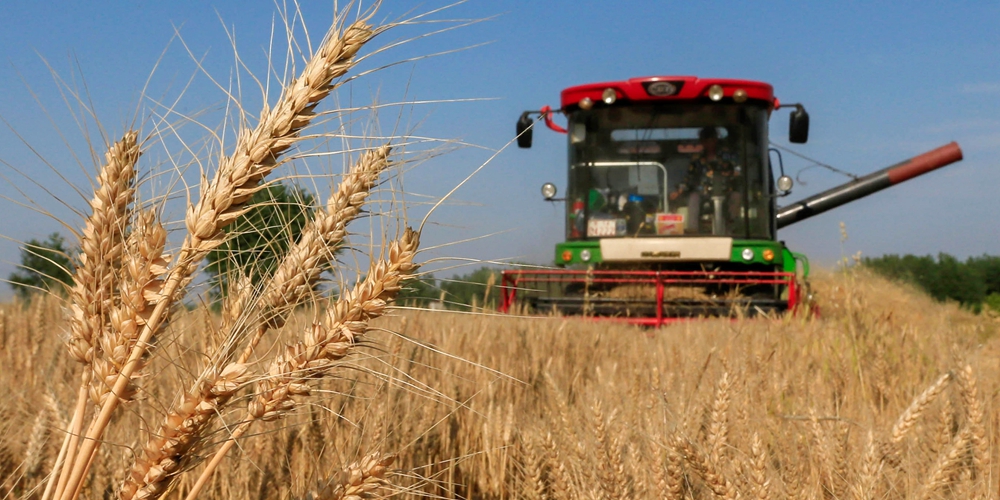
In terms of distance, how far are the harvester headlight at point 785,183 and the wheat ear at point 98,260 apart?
29.6ft

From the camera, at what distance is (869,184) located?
13.2m

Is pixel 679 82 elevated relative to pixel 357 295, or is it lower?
elevated

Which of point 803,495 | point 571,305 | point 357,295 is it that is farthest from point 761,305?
point 357,295

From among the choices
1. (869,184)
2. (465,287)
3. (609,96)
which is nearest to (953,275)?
(869,184)

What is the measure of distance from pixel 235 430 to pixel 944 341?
3.82m

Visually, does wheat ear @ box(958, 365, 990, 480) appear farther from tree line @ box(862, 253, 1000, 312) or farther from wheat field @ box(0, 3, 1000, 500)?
tree line @ box(862, 253, 1000, 312)

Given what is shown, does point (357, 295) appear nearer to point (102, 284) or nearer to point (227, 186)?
point (227, 186)

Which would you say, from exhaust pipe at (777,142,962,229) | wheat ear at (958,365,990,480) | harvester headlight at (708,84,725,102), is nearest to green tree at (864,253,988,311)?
exhaust pipe at (777,142,962,229)

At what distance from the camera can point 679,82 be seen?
913 centimetres

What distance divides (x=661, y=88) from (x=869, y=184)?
5743 millimetres

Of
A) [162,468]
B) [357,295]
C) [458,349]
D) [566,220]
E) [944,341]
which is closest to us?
[162,468]

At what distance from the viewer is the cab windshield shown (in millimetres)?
9406

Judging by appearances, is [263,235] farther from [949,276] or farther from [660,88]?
[949,276]

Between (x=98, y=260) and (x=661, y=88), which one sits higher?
(x=661, y=88)
